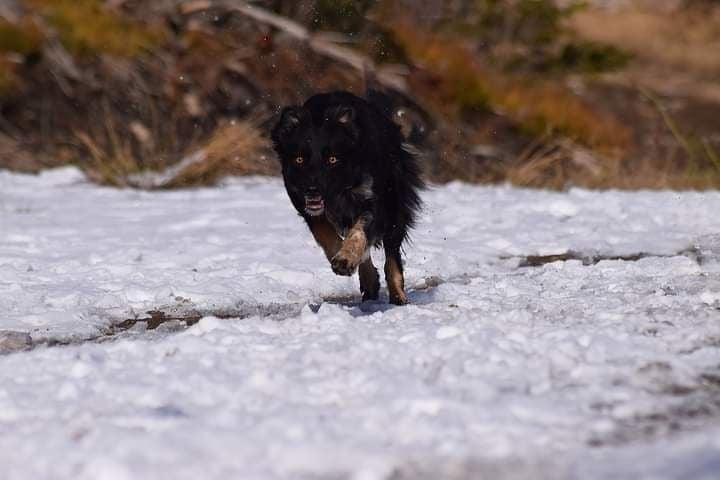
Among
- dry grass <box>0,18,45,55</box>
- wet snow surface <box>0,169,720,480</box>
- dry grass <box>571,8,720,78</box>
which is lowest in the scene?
wet snow surface <box>0,169,720,480</box>

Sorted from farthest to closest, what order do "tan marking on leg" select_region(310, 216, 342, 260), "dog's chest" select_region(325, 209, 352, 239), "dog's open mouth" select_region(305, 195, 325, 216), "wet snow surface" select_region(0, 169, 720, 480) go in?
"tan marking on leg" select_region(310, 216, 342, 260)
"dog's chest" select_region(325, 209, 352, 239)
"dog's open mouth" select_region(305, 195, 325, 216)
"wet snow surface" select_region(0, 169, 720, 480)

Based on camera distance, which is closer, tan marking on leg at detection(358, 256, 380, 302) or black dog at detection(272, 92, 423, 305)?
black dog at detection(272, 92, 423, 305)

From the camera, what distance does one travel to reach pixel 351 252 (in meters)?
5.79

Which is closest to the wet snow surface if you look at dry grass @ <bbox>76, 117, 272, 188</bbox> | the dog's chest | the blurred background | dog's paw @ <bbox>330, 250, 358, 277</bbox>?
dog's paw @ <bbox>330, 250, 358, 277</bbox>

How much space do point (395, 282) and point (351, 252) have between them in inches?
28.7

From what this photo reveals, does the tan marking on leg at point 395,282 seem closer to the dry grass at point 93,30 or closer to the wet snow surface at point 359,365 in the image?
the wet snow surface at point 359,365

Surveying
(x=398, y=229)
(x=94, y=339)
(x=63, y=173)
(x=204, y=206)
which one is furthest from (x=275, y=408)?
(x=63, y=173)

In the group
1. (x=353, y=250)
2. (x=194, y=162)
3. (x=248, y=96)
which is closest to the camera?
(x=353, y=250)

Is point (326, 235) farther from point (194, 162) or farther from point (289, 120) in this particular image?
point (194, 162)

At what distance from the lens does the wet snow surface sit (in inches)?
131

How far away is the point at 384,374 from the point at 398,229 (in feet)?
8.26

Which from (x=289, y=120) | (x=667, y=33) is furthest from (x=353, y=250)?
(x=667, y=33)

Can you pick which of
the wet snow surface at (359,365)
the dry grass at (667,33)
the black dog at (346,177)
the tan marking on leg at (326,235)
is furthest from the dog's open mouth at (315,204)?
the dry grass at (667,33)

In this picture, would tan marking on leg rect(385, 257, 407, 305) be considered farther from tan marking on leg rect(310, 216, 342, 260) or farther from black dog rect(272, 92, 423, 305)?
tan marking on leg rect(310, 216, 342, 260)
